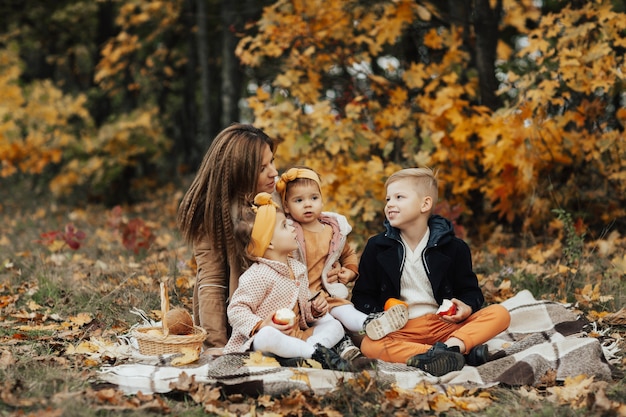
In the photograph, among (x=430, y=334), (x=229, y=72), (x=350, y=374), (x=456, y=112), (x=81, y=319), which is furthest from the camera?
(x=229, y=72)

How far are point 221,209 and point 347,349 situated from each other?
108 cm

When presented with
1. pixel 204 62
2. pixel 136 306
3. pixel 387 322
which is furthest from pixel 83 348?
pixel 204 62

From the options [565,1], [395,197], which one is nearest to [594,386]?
[395,197]

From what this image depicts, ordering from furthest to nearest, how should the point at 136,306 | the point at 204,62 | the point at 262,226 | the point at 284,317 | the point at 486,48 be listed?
the point at 204,62 < the point at 486,48 < the point at 136,306 < the point at 262,226 < the point at 284,317

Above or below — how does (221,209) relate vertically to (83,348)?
above

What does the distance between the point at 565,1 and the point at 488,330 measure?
3.79 meters

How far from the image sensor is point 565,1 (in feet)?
21.3

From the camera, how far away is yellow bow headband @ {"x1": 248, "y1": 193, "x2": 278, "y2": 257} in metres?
3.95

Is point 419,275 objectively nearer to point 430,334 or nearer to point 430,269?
point 430,269

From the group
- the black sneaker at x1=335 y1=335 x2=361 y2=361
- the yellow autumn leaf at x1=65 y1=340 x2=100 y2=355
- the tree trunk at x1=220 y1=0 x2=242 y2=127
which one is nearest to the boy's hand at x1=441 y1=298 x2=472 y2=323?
the black sneaker at x1=335 y1=335 x2=361 y2=361

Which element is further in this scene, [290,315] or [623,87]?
[623,87]

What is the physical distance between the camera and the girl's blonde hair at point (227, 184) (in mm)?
4180

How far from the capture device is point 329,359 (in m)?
3.67

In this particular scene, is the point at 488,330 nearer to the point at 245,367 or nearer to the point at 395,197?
the point at 395,197
